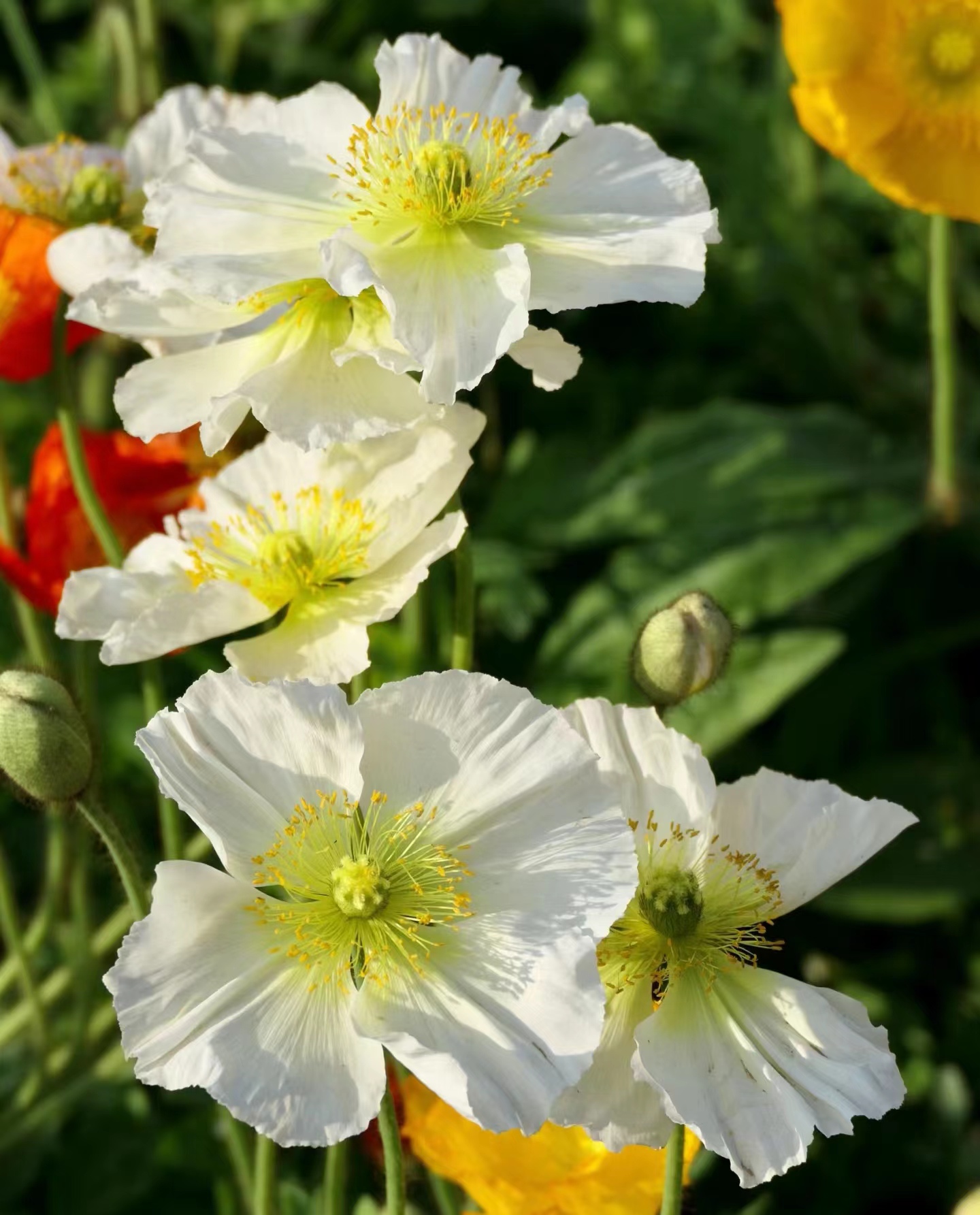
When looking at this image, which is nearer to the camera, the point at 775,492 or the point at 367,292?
the point at 367,292

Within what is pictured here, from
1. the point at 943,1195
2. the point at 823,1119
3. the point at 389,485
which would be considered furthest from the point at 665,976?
the point at 943,1195

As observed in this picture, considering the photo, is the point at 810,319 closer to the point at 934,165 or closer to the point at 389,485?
the point at 934,165

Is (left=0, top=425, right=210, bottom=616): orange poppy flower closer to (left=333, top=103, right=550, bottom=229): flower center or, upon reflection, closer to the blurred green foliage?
the blurred green foliage

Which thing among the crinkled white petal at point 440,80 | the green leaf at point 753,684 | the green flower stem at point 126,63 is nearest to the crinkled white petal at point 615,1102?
the crinkled white petal at point 440,80

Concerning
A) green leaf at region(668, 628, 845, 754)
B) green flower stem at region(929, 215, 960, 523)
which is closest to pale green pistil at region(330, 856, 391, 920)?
green leaf at region(668, 628, 845, 754)

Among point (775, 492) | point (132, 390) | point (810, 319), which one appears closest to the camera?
point (132, 390)

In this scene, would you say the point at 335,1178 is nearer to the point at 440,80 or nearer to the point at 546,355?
the point at 546,355

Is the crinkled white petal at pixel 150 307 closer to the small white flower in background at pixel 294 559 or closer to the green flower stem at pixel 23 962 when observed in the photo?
the small white flower in background at pixel 294 559
